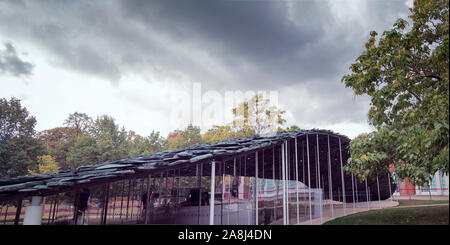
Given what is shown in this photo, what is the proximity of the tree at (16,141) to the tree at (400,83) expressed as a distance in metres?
28.7

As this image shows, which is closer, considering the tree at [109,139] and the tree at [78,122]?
the tree at [109,139]

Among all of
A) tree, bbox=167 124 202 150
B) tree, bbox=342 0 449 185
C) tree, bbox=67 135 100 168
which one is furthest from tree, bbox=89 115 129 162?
tree, bbox=342 0 449 185

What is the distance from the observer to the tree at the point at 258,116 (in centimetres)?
3369

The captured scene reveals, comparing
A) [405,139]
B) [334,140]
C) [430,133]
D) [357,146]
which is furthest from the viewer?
[334,140]

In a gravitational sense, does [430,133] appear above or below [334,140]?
below

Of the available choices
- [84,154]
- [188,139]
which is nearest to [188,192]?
[84,154]

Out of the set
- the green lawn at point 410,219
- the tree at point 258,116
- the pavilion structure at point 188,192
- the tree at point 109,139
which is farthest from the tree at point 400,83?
the tree at point 109,139

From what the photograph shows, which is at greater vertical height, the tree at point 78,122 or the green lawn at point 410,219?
the tree at point 78,122

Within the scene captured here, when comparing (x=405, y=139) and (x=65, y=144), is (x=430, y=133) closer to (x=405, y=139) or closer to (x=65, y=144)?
(x=405, y=139)

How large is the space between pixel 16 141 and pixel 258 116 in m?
26.0

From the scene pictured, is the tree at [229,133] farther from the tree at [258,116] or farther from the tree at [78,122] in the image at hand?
the tree at [78,122]
